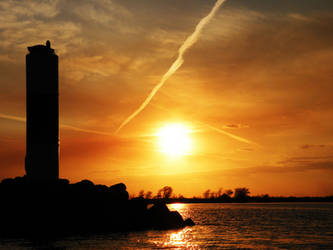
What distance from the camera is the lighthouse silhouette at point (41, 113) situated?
57281mm

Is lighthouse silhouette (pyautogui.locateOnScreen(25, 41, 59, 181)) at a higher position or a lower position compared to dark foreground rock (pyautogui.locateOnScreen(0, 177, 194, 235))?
higher

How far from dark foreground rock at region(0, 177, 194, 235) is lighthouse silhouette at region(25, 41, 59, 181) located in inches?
92.2

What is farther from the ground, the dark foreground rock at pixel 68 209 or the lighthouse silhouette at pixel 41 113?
the lighthouse silhouette at pixel 41 113

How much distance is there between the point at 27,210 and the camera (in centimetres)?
5394

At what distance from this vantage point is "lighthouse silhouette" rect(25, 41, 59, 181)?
57.3 meters

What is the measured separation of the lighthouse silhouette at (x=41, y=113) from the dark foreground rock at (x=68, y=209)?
2343 millimetres

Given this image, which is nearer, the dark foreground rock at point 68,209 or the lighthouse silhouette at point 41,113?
the dark foreground rock at point 68,209

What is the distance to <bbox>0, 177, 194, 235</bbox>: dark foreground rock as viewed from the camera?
174 ft

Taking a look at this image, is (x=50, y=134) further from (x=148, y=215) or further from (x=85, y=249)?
(x=85, y=249)

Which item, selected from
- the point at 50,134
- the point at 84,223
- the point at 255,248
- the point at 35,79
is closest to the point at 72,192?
the point at 84,223

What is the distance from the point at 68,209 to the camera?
55.5m

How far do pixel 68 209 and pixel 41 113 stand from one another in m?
13.5

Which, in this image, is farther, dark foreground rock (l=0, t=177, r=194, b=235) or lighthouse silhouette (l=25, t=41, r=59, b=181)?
lighthouse silhouette (l=25, t=41, r=59, b=181)

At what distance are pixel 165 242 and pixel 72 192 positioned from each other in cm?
1766
